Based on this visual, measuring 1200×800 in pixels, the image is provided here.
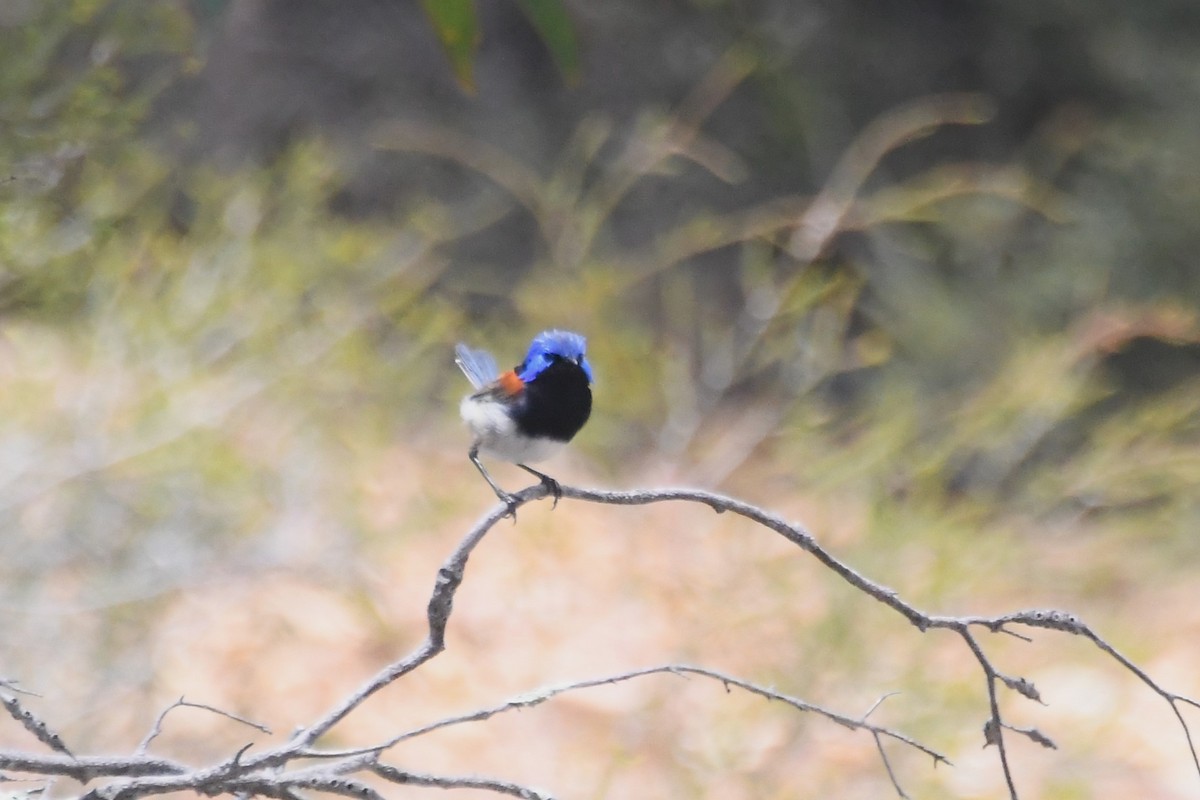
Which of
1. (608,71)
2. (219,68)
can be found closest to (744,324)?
(608,71)

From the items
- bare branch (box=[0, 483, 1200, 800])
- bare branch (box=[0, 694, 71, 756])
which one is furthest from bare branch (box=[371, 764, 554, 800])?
bare branch (box=[0, 694, 71, 756])

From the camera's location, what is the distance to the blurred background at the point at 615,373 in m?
1.83

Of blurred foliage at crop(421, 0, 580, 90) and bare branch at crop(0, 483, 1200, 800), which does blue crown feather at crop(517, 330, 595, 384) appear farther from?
bare branch at crop(0, 483, 1200, 800)

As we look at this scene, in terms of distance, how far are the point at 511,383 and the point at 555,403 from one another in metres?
0.05

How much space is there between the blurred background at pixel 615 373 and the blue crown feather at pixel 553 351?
20cm

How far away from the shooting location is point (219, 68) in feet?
11.8

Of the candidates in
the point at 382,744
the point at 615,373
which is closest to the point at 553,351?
the point at 382,744

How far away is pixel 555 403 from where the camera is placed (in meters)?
0.86

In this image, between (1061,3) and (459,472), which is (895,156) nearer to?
(1061,3)

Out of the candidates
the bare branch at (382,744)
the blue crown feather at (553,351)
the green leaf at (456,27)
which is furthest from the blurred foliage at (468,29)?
the bare branch at (382,744)

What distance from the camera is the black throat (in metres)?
0.86

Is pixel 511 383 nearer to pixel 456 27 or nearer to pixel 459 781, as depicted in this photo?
pixel 456 27

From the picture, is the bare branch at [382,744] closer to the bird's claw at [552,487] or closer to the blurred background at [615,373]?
the bird's claw at [552,487]

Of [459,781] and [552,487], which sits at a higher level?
[552,487]
